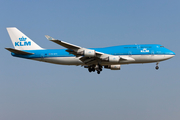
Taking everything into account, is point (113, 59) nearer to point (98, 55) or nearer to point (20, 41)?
point (98, 55)

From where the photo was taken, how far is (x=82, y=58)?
160 ft

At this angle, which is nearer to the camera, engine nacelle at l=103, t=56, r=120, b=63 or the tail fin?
engine nacelle at l=103, t=56, r=120, b=63

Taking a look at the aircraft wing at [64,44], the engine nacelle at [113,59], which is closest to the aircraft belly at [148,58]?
the engine nacelle at [113,59]

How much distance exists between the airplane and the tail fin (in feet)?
0.94

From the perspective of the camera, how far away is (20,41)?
181ft

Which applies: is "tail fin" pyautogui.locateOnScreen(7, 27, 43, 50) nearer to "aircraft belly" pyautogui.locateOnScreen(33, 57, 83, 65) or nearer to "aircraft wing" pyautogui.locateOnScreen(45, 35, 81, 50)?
"aircraft belly" pyautogui.locateOnScreen(33, 57, 83, 65)

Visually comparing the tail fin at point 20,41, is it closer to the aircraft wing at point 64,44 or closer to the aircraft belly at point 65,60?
the aircraft belly at point 65,60

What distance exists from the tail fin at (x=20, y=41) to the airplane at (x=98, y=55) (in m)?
0.29

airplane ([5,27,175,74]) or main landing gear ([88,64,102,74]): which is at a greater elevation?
airplane ([5,27,175,74])

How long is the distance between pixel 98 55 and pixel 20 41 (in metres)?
17.4

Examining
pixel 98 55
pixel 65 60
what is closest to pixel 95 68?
pixel 98 55

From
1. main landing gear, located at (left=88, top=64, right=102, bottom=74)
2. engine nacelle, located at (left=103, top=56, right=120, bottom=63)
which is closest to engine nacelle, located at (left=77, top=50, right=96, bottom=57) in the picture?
engine nacelle, located at (left=103, top=56, right=120, bottom=63)

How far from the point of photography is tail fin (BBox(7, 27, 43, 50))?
54.4m

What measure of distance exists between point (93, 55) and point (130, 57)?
22.7ft
